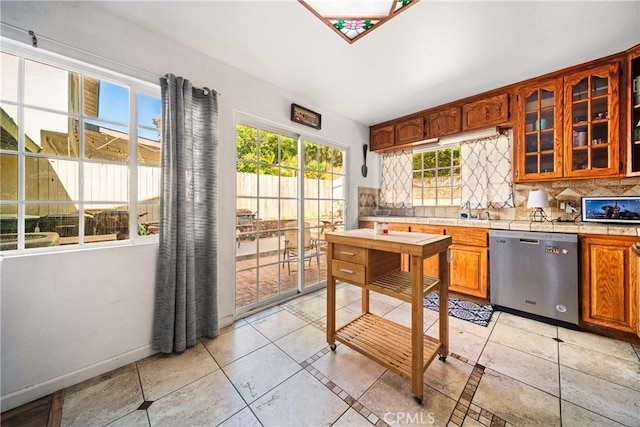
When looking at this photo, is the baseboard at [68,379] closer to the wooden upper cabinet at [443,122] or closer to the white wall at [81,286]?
the white wall at [81,286]

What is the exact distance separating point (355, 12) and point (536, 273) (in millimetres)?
2808

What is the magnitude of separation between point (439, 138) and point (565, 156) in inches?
50.0

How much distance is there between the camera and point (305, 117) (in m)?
2.91

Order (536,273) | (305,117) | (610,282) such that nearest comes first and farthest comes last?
1. (610,282)
2. (536,273)
3. (305,117)

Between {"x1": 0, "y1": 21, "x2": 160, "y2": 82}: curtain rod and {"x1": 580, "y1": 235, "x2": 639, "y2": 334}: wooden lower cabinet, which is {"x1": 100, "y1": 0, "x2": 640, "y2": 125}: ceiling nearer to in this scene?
{"x1": 0, "y1": 21, "x2": 160, "y2": 82}: curtain rod

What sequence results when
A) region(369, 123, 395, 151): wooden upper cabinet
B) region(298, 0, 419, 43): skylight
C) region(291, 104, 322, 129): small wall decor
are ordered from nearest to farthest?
region(298, 0, 419, 43): skylight < region(291, 104, 322, 129): small wall decor < region(369, 123, 395, 151): wooden upper cabinet

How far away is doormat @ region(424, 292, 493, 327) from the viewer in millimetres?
2373

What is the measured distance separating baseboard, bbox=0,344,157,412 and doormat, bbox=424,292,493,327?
2498mm

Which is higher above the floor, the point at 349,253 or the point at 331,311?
the point at 349,253

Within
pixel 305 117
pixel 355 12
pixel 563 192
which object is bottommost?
pixel 563 192

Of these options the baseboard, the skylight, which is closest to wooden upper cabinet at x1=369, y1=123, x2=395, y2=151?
the skylight

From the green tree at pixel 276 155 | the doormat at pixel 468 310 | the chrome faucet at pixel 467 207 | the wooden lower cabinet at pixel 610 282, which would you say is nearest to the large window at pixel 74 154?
the green tree at pixel 276 155

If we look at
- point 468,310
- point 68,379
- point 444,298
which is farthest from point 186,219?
point 468,310

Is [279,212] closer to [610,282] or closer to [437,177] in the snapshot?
[437,177]
